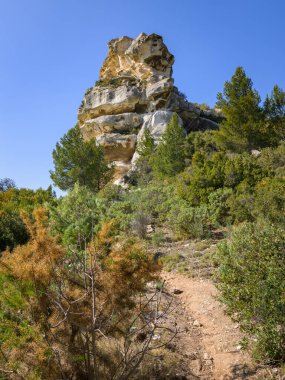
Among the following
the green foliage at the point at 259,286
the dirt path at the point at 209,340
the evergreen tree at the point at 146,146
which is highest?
the evergreen tree at the point at 146,146

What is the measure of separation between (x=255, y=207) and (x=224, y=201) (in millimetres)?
2197

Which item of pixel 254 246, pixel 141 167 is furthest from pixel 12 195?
pixel 254 246

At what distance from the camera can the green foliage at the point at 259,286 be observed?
4398mm

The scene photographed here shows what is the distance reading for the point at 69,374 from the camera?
12.3 feet

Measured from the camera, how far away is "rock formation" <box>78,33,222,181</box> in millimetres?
34031

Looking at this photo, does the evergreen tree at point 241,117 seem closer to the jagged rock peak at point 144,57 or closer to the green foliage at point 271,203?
the green foliage at point 271,203

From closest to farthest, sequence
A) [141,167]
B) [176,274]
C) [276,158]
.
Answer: [176,274], [276,158], [141,167]

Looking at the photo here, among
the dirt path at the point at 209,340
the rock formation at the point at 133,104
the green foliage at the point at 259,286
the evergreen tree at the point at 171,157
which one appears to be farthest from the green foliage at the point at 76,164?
the green foliage at the point at 259,286

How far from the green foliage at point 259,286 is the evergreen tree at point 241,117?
1986 cm

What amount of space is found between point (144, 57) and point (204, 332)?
37898 millimetres

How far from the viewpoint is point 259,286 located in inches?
178

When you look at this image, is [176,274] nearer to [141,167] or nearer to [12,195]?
[12,195]

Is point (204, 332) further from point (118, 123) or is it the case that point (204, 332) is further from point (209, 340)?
point (118, 123)

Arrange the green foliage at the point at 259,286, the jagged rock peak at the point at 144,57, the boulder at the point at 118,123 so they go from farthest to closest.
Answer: the jagged rock peak at the point at 144,57
the boulder at the point at 118,123
the green foliage at the point at 259,286
